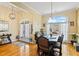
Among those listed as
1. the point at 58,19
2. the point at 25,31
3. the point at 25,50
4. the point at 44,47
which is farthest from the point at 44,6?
the point at 25,50

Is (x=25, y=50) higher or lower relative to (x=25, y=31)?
lower

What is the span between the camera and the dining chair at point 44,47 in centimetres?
326

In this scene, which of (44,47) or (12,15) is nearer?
(12,15)

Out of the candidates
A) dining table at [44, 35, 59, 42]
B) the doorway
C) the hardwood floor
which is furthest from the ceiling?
the hardwood floor

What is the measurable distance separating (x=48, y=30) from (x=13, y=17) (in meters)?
0.92

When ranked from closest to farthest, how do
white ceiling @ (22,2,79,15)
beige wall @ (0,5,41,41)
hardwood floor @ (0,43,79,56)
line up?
white ceiling @ (22,2,79,15)
hardwood floor @ (0,43,79,56)
beige wall @ (0,5,41,41)

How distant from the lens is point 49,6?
3.20 meters

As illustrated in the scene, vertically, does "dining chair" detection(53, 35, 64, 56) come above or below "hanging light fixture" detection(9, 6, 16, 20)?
below

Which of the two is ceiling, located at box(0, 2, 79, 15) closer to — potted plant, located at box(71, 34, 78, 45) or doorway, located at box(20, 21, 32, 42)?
doorway, located at box(20, 21, 32, 42)

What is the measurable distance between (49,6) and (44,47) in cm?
102

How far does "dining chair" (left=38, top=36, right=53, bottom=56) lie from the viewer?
326 cm

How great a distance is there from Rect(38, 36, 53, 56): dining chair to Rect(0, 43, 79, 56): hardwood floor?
0.42 ft

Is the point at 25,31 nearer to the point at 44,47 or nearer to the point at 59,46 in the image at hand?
the point at 44,47

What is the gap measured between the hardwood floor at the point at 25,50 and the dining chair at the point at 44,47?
0.13 meters
